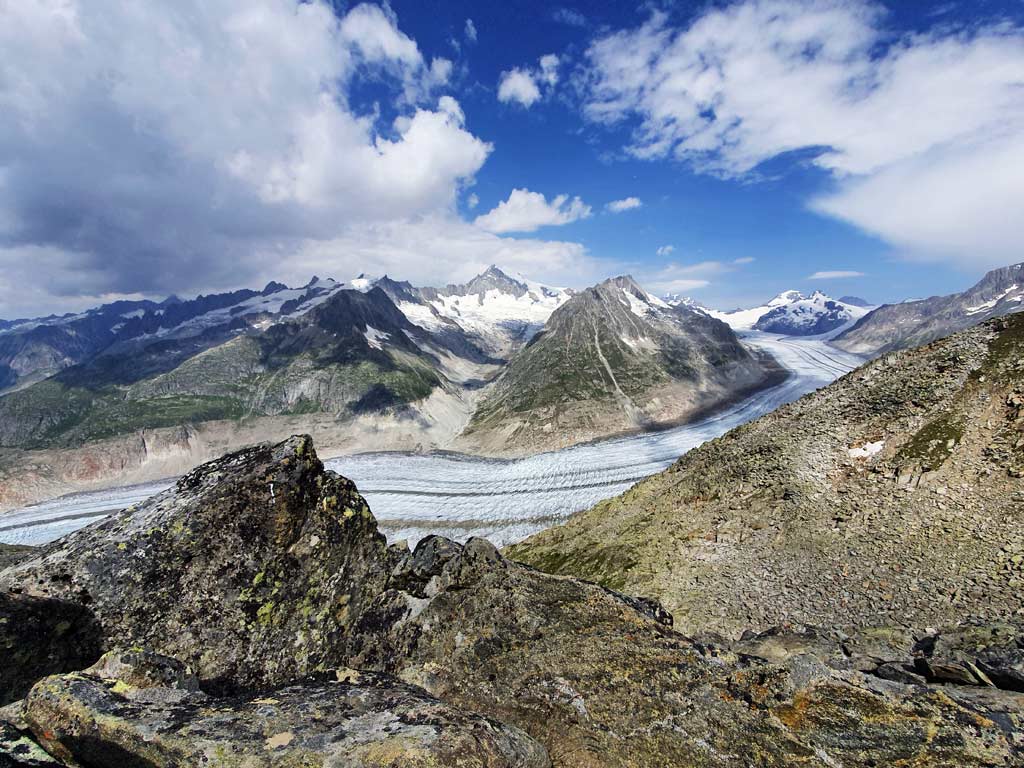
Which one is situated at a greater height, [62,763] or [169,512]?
[169,512]

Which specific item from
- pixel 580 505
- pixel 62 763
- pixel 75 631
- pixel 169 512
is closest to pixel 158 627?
pixel 75 631

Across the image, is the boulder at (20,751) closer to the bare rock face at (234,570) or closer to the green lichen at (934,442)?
the bare rock face at (234,570)

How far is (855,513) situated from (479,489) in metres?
78.8

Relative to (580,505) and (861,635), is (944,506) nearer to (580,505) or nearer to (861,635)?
(861,635)

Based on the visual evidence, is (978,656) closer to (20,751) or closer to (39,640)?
(20,751)

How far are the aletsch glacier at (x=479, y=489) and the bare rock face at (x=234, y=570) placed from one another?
210 ft

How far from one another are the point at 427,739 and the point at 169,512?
8.49 metres

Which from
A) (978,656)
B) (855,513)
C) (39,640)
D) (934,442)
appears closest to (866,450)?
(934,442)

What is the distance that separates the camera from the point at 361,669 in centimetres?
1093

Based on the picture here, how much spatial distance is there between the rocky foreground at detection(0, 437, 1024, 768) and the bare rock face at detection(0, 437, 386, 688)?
0.05 meters

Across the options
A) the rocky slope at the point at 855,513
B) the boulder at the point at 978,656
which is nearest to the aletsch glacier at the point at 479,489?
the rocky slope at the point at 855,513

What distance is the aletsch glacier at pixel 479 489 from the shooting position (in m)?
84.4

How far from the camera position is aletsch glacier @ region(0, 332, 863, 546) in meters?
84.4

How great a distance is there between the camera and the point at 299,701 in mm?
7980
